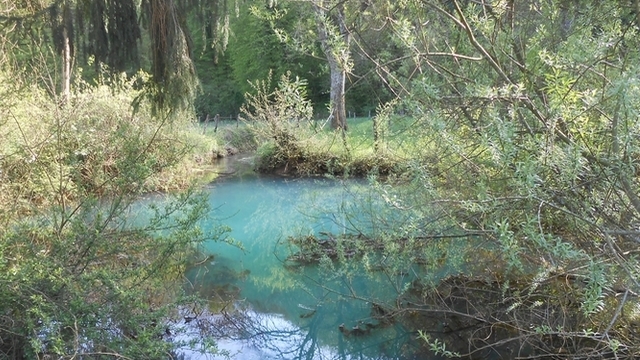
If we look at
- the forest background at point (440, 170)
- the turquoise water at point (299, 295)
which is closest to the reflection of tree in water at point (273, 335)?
the turquoise water at point (299, 295)

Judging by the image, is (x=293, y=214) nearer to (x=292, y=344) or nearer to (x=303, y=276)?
(x=303, y=276)

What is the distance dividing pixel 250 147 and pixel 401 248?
14.1 metres

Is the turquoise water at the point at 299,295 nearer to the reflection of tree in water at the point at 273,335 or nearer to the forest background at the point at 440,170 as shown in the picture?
the reflection of tree in water at the point at 273,335

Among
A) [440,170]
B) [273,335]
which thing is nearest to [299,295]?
[273,335]

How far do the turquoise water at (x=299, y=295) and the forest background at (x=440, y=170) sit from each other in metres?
0.46

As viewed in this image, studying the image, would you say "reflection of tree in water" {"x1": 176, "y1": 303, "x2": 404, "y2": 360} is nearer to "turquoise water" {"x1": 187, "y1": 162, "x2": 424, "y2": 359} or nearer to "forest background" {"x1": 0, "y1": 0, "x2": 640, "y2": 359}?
"turquoise water" {"x1": 187, "y1": 162, "x2": 424, "y2": 359}

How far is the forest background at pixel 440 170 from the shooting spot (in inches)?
109

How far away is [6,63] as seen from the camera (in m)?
5.19

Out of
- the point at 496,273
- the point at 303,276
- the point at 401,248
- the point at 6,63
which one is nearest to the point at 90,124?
the point at 6,63

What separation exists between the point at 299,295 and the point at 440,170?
2.63 meters

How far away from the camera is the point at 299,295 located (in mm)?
6070

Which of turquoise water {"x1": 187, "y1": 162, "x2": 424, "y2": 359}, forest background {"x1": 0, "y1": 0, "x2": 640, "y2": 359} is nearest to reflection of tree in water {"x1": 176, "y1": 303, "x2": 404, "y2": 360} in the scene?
turquoise water {"x1": 187, "y1": 162, "x2": 424, "y2": 359}

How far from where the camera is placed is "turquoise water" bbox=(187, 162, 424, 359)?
16.1 feet

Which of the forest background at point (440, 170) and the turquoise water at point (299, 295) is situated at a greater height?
the forest background at point (440, 170)
